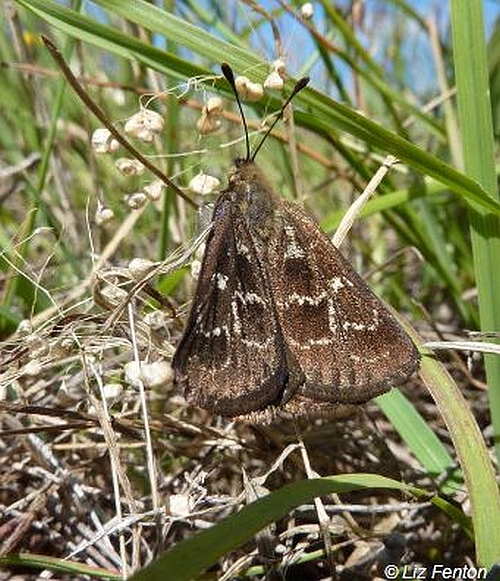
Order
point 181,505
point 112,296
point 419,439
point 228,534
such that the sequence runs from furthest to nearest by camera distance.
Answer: point 419,439, point 112,296, point 181,505, point 228,534

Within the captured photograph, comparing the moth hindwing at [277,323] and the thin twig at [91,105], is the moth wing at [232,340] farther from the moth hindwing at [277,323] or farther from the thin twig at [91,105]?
the thin twig at [91,105]

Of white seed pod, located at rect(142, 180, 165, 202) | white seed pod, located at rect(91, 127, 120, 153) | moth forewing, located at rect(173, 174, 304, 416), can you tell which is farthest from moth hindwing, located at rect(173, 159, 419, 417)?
white seed pod, located at rect(91, 127, 120, 153)

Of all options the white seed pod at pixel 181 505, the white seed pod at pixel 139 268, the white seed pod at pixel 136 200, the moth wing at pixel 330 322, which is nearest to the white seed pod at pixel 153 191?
the white seed pod at pixel 136 200

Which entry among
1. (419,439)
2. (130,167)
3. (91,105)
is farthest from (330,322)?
(91,105)

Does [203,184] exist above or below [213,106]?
below

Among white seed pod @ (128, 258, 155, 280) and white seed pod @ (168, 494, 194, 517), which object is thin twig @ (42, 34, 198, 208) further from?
white seed pod @ (168, 494, 194, 517)

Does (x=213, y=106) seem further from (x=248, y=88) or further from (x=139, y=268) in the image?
(x=139, y=268)

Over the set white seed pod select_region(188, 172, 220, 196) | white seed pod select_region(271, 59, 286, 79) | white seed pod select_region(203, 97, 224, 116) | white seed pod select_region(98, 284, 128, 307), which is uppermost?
white seed pod select_region(271, 59, 286, 79)

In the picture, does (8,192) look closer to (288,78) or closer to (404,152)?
(288,78)
